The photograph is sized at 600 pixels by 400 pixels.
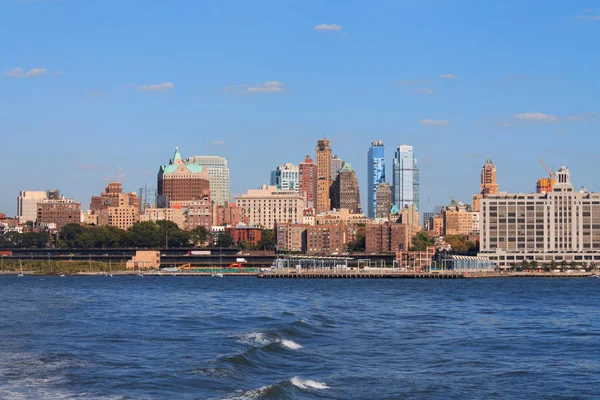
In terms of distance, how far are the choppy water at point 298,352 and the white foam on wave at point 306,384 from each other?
2.1 inches

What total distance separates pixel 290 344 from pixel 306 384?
1446 centimetres

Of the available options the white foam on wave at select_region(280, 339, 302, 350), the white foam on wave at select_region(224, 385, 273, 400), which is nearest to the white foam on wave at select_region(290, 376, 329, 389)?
the white foam on wave at select_region(224, 385, 273, 400)

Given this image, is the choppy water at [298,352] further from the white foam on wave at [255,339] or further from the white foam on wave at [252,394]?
the white foam on wave at [255,339]

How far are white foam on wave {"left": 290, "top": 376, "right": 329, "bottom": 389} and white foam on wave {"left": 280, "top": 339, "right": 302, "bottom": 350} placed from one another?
1185 centimetres

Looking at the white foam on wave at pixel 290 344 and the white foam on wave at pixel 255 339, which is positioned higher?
the white foam on wave at pixel 255 339

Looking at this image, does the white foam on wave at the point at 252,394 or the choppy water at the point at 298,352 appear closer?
the white foam on wave at the point at 252,394

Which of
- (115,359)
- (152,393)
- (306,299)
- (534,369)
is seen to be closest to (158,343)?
(115,359)

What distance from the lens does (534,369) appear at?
154 ft

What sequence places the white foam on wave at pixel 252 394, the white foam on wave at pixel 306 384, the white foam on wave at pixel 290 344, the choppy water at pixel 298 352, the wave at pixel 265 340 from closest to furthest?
the white foam on wave at pixel 252 394 → the choppy water at pixel 298 352 → the white foam on wave at pixel 306 384 → the white foam on wave at pixel 290 344 → the wave at pixel 265 340

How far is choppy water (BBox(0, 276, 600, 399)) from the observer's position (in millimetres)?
41594

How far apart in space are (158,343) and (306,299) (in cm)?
4990

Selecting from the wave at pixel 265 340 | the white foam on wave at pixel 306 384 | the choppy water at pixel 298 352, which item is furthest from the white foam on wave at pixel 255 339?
the white foam on wave at pixel 306 384

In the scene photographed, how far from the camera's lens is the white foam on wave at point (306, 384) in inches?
1656

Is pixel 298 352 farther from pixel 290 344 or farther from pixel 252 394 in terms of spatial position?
pixel 252 394
